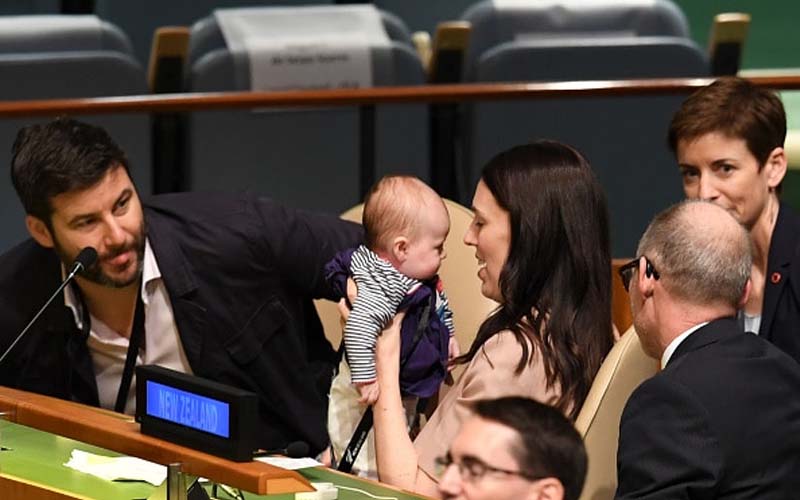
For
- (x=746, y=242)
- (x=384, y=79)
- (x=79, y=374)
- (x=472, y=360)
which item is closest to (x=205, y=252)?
(x=79, y=374)

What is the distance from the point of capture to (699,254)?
97.9 inches

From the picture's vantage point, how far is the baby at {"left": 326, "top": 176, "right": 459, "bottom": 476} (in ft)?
9.96

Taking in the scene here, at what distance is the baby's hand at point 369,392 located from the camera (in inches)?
118

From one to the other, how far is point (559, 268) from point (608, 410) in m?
0.27

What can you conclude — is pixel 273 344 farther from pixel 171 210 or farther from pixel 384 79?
pixel 384 79

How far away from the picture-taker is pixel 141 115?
4.48m

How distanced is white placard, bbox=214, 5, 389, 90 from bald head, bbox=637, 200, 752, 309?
257cm

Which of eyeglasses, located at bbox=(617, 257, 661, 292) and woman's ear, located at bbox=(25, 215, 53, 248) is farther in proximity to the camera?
woman's ear, located at bbox=(25, 215, 53, 248)

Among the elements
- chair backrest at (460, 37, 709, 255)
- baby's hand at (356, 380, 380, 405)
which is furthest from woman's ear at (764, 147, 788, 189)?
chair backrest at (460, 37, 709, 255)

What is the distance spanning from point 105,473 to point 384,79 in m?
2.74

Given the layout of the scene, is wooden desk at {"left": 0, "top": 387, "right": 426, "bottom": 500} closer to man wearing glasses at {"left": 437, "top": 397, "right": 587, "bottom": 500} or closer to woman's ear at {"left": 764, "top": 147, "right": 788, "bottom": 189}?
man wearing glasses at {"left": 437, "top": 397, "right": 587, "bottom": 500}

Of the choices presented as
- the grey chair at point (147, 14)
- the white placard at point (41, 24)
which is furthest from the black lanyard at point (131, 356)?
the grey chair at point (147, 14)

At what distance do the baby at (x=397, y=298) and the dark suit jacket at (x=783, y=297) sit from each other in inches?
24.1

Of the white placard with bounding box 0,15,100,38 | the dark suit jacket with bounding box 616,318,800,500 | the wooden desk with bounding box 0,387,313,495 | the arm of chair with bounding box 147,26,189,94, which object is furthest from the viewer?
the white placard with bounding box 0,15,100,38
